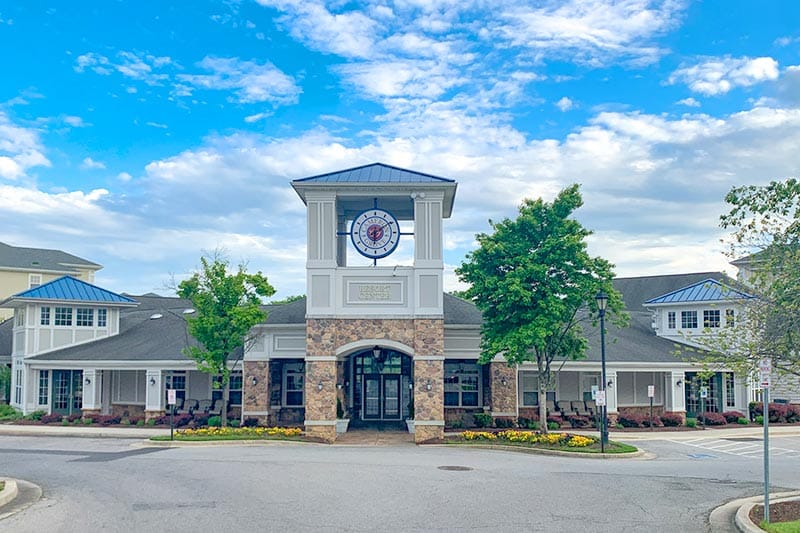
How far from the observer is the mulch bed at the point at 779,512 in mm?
12837

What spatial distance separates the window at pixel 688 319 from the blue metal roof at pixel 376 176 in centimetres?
1742

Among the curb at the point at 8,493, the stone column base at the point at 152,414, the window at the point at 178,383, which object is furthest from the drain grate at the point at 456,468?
the window at the point at 178,383

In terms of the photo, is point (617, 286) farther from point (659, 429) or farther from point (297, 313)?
point (297, 313)

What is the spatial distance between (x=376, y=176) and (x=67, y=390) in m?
19.6

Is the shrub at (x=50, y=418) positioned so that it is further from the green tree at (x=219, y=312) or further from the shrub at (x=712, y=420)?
the shrub at (x=712, y=420)

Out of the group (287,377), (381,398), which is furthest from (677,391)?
(287,377)

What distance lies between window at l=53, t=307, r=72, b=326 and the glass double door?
621 inches

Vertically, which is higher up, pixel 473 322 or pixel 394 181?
pixel 394 181

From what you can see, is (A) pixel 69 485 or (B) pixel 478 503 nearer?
(B) pixel 478 503

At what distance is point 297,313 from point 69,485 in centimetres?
1526

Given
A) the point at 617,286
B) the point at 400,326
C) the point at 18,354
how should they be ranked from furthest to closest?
1. the point at 617,286
2. the point at 18,354
3. the point at 400,326

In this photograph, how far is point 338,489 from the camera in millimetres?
15555

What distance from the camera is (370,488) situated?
15.7m

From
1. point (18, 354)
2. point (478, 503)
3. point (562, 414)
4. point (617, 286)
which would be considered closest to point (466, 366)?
point (562, 414)
